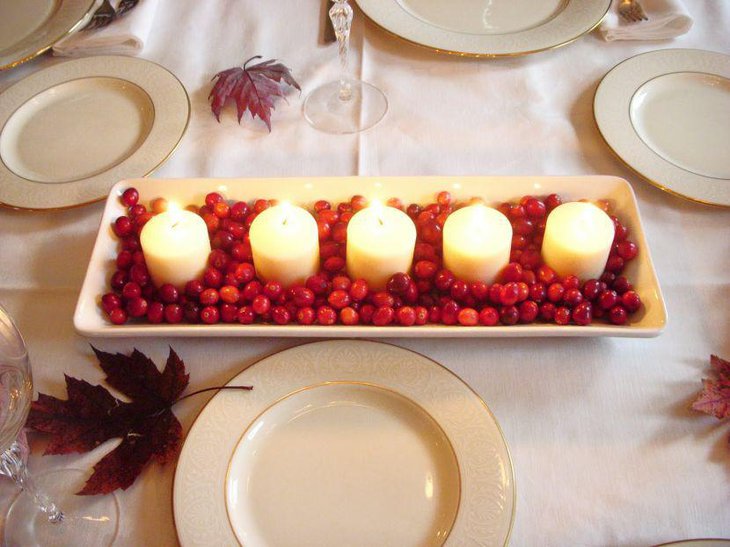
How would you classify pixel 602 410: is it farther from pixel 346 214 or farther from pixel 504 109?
pixel 504 109

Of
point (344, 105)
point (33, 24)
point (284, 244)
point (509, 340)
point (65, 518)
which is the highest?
point (33, 24)

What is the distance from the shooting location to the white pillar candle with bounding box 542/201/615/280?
0.70 m

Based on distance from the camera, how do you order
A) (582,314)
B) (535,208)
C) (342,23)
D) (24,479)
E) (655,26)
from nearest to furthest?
(24,479), (582,314), (535,208), (342,23), (655,26)

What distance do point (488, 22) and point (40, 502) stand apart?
948mm

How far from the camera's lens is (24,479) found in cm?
56

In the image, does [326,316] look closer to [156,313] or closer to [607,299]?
[156,313]

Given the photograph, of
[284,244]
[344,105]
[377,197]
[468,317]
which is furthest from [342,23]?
[468,317]

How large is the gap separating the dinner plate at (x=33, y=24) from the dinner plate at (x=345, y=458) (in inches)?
28.9

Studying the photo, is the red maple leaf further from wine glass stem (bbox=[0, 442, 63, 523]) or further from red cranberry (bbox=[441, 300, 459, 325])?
red cranberry (bbox=[441, 300, 459, 325])

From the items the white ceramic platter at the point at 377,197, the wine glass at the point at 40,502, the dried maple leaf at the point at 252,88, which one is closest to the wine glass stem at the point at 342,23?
the dried maple leaf at the point at 252,88

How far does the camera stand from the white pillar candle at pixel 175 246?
2.34ft

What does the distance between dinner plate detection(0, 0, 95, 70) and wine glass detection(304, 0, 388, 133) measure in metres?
0.43

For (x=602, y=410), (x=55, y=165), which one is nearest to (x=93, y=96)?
(x=55, y=165)

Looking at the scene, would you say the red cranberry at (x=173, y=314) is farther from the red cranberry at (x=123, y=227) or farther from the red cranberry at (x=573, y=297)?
the red cranberry at (x=573, y=297)
